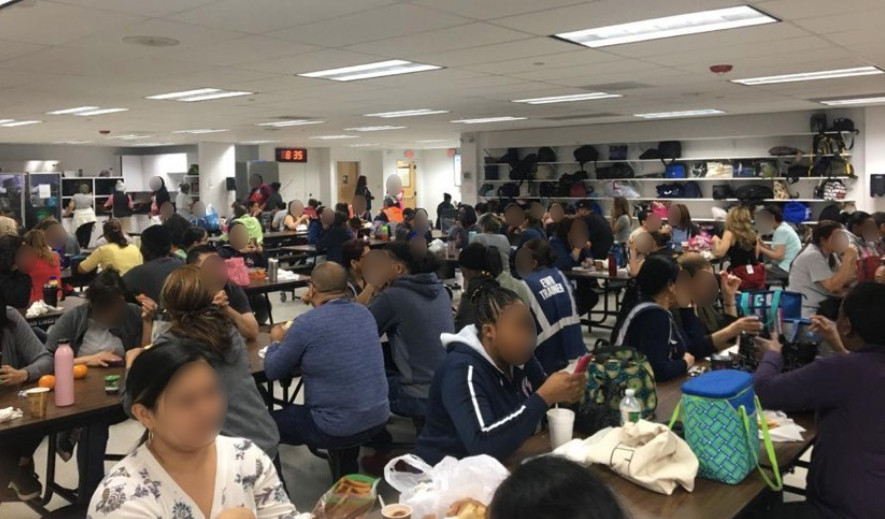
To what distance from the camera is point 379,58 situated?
578cm

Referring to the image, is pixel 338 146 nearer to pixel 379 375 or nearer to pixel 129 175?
pixel 129 175

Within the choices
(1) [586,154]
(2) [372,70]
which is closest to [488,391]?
(2) [372,70]

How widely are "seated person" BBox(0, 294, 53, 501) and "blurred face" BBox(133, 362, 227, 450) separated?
1.80 m

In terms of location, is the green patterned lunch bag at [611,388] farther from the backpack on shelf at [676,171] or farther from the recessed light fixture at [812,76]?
the backpack on shelf at [676,171]

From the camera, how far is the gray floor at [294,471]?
3707 mm

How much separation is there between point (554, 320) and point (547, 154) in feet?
31.0

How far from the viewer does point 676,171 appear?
12.1 meters

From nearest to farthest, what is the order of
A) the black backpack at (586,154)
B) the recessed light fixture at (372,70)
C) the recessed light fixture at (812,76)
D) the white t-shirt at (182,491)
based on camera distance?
the white t-shirt at (182,491), the recessed light fixture at (372,70), the recessed light fixture at (812,76), the black backpack at (586,154)

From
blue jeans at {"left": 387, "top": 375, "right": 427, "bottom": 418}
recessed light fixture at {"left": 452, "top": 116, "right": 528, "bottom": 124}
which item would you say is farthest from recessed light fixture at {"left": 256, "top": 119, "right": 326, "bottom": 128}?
blue jeans at {"left": 387, "top": 375, "right": 427, "bottom": 418}

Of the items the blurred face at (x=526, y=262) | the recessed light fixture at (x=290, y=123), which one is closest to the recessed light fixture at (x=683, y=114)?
the recessed light fixture at (x=290, y=123)

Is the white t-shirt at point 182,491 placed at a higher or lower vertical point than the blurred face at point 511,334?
lower

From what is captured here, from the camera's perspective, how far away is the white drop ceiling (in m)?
4.24

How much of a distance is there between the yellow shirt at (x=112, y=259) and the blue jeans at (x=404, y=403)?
11.7ft

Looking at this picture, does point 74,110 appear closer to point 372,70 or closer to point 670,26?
point 372,70
